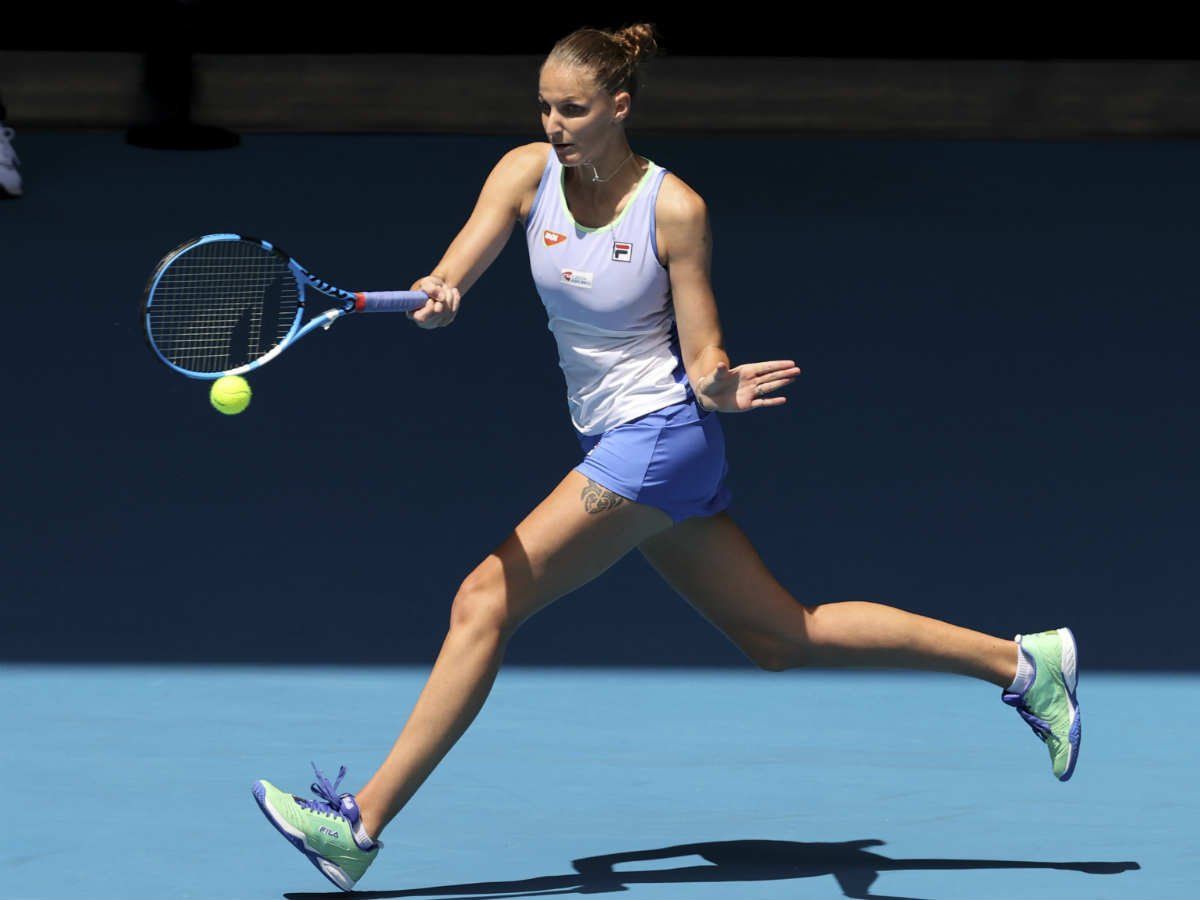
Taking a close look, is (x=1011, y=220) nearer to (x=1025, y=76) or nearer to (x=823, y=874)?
(x=1025, y=76)

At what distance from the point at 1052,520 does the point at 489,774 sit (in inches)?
84.9

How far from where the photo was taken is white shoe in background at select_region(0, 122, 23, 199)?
7.88m

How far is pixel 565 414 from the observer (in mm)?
6723

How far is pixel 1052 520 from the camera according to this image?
6.23 meters

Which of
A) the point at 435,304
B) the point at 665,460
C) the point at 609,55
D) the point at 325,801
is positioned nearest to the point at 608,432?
the point at 665,460

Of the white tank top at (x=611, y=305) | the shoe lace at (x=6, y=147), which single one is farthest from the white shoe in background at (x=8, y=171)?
the white tank top at (x=611, y=305)

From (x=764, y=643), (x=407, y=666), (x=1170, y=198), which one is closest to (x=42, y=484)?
(x=407, y=666)

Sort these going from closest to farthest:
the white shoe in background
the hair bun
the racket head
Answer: the hair bun → the racket head → the white shoe in background

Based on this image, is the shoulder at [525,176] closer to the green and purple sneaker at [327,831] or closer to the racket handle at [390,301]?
the racket handle at [390,301]

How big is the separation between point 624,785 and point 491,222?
1193 mm

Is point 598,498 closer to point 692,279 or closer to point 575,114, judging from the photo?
point 692,279

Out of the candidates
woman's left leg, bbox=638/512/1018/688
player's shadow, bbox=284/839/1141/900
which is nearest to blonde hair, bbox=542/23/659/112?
woman's left leg, bbox=638/512/1018/688

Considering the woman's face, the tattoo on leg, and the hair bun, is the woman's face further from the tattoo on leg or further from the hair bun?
the tattoo on leg

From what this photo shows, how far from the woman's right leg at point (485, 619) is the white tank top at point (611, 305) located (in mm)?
187
